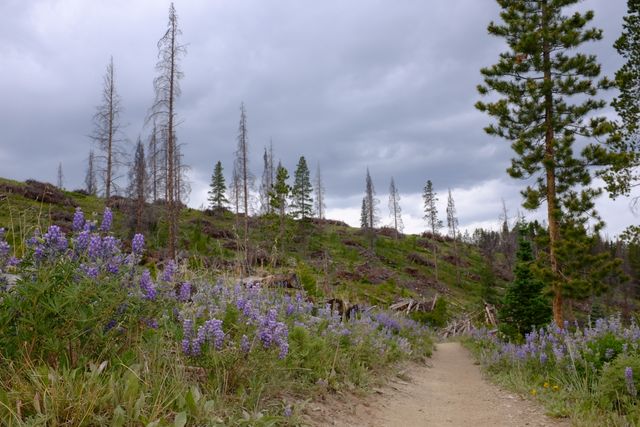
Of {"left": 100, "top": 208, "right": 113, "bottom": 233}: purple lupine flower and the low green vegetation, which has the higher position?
{"left": 100, "top": 208, "right": 113, "bottom": 233}: purple lupine flower

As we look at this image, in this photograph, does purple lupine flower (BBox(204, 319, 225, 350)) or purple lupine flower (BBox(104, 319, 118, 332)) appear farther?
purple lupine flower (BBox(204, 319, 225, 350))

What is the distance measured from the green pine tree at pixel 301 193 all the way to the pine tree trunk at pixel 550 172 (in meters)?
31.6

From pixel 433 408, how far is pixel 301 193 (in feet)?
149

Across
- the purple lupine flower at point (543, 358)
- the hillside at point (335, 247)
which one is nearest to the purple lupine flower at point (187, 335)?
the purple lupine flower at point (543, 358)

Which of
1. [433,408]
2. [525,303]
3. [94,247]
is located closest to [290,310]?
[433,408]

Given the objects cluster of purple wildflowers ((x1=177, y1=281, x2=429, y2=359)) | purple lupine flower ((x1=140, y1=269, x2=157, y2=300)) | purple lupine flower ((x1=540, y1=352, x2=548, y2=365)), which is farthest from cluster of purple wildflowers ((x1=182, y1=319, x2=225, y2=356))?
purple lupine flower ((x1=540, y1=352, x2=548, y2=365))

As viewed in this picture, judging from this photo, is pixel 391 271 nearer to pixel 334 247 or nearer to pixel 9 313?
pixel 334 247

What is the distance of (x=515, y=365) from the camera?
764 cm

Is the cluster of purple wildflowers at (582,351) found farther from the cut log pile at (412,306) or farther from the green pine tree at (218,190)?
the green pine tree at (218,190)

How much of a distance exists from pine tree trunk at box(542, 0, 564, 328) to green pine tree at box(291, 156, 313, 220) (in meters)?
31.6

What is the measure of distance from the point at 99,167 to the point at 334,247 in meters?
25.4

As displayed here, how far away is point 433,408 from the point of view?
5.38 meters

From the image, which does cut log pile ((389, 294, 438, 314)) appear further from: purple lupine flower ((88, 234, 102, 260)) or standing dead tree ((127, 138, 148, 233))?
purple lupine flower ((88, 234, 102, 260))

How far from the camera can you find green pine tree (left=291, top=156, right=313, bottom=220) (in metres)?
47.8
